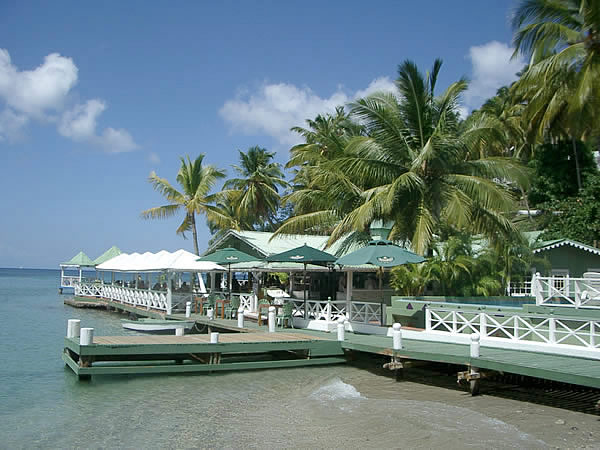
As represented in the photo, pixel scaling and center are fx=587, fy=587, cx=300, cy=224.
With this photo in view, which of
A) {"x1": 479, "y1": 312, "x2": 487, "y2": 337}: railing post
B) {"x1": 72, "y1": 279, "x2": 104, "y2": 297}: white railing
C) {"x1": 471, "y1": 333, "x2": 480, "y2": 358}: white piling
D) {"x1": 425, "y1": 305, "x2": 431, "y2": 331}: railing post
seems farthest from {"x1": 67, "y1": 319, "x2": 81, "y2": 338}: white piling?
{"x1": 72, "y1": 279, "x2": 104, "y2": 297}: white railing

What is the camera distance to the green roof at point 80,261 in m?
50.4

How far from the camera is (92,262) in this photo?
50719 millimetres

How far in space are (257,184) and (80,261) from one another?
730 inches

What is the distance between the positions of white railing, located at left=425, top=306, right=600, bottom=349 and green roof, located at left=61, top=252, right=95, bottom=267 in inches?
1542

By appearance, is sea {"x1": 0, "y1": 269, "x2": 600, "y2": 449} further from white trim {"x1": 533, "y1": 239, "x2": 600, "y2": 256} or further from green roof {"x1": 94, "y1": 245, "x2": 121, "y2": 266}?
green roof {"x1": 94, "y1": 245, "x2": 121, "y2": 266}

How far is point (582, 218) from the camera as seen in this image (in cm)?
2822

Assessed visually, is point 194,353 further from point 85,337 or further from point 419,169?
point 419,169

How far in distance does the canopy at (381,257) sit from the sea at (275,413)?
3.06 m

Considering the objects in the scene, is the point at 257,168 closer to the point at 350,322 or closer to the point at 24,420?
the point at 350,322

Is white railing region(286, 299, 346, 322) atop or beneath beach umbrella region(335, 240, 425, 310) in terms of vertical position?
beneath

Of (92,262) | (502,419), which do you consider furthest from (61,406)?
(92,262)

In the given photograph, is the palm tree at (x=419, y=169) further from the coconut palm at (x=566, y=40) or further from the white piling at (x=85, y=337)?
the white piling at (x=85, y=337)

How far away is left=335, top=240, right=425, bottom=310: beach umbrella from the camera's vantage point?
1719 cm

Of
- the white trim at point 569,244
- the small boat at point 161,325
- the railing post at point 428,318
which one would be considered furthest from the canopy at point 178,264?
the white trim at point 569,244
